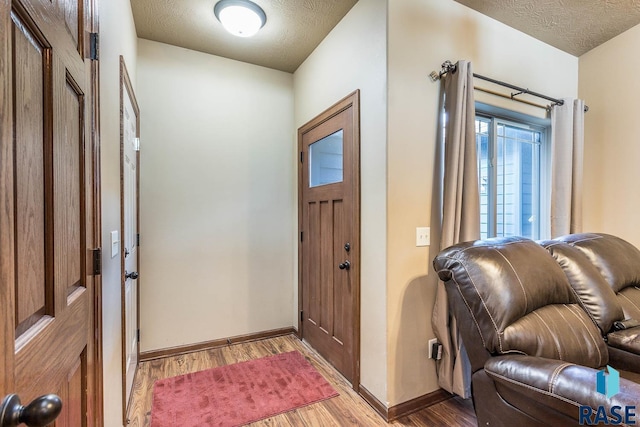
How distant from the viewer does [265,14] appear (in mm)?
2184

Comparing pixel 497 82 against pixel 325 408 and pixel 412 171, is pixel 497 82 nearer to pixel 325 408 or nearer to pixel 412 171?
pixel 412 171

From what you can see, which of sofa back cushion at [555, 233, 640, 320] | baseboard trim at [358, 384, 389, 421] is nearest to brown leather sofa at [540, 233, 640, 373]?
sofa back cushion at [555, 233, 640, 320]

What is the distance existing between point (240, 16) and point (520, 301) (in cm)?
240

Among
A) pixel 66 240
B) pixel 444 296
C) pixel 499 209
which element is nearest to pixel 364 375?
pixel 444 296

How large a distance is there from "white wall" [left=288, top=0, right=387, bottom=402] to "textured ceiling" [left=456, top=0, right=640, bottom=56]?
70 cm

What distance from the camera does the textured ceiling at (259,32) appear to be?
2.11m

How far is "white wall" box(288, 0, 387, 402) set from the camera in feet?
6.14

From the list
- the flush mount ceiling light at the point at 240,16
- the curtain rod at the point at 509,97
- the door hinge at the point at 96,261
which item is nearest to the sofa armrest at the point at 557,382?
the door hinge at the point at 96,261

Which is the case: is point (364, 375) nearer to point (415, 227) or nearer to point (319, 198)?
point (415, 227)

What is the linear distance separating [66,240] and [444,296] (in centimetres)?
185

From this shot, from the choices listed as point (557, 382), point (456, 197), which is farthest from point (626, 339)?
point (456, 197)

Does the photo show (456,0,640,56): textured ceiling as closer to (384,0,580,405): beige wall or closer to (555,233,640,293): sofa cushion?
(384,0,580,405): beige wall

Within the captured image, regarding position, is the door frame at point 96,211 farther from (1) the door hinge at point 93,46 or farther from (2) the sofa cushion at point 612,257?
(2) the sofa cushion at point 612,257

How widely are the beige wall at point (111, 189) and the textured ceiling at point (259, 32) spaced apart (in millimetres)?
526
